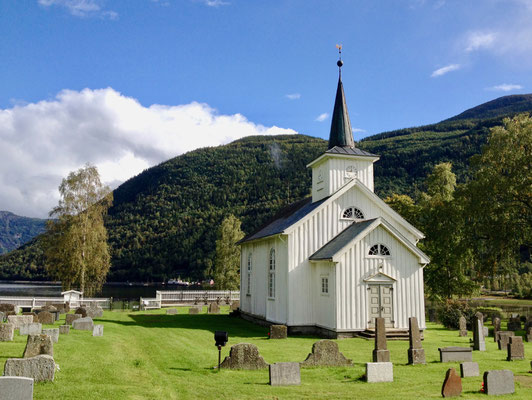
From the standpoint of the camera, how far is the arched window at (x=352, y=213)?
75.0ft

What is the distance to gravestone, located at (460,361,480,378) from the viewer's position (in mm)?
11764

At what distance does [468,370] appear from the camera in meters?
11.8

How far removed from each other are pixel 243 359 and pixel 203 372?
3.79 ft

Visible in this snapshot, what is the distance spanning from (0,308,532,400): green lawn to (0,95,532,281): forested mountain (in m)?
83.1

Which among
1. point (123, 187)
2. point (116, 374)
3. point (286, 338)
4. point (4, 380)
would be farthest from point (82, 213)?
point (123, 187)

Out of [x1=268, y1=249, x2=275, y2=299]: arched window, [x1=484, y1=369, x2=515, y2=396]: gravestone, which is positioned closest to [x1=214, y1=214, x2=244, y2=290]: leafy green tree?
[x1=268, y1=249, x2=275, y2=299]: arched window

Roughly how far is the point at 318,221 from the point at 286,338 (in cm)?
587

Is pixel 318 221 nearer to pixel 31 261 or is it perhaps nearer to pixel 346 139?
pixel 346 139

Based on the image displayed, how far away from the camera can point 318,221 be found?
73.2 ft

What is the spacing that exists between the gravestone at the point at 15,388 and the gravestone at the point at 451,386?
8.13 meters

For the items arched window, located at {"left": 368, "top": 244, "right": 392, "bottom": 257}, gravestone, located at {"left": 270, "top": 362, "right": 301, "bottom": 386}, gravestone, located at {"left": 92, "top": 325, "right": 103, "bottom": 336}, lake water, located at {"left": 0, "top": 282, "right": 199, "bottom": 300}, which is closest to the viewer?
gravestone, located at {"left": 270, "top": 362, "right": 301, "bottom": 386}

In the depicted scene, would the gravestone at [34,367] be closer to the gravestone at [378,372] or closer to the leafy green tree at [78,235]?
the gravestone at [378,372]

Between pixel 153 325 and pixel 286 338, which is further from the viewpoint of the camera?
pixel 153 325

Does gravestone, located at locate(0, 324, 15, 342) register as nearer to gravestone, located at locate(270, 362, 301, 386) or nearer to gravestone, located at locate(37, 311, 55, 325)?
gravestone, located at locate(37, 311, 55, 325)
